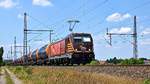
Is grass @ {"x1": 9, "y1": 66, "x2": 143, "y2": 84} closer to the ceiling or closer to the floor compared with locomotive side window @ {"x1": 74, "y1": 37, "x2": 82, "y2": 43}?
closer to the floor

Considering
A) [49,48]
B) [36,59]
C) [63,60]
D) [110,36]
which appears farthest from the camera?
[36,59]

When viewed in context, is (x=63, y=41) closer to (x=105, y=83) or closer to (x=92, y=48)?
(x=92, y=48)

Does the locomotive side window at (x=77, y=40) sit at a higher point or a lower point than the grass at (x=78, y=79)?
higher

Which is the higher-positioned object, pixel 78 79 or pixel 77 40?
pixel 77 40

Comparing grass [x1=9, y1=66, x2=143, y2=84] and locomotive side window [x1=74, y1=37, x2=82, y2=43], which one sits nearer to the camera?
grass [x1=9, y1=66, x2=143, y2=84]

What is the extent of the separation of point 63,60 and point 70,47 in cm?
391

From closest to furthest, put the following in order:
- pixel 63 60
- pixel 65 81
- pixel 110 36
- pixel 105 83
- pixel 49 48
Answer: pixel 105 83 → pixel 65 81 → pixel 63 60 → pixel 49 48 → pixel 110 36

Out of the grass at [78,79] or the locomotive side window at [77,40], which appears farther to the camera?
the locomotive side window at [77,40]

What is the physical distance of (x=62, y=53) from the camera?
166 ft

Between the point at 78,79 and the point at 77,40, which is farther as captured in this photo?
the point at 77,40

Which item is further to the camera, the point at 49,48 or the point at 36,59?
the point at 36,59

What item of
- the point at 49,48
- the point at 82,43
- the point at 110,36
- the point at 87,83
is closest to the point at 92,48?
the point at 82,43

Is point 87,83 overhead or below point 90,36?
below

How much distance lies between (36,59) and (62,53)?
91.5ft
